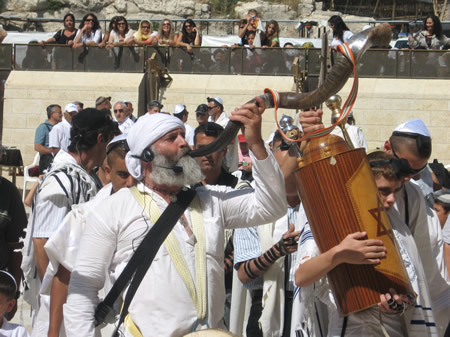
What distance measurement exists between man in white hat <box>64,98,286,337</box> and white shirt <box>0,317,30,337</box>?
777 millimetres

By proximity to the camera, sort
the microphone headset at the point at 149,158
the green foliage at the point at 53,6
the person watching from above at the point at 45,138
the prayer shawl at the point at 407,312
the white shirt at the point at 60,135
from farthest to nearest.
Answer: the green foliage at the point at 53,6, the person watching from above at the point at 45,138, the white shirt at the point at 60,135, the microphone headset at the point at 149,158, the prayer shawl at the point at 407,312

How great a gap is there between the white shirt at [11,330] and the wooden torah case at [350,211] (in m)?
1.87

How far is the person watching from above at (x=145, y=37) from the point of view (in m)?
19.0

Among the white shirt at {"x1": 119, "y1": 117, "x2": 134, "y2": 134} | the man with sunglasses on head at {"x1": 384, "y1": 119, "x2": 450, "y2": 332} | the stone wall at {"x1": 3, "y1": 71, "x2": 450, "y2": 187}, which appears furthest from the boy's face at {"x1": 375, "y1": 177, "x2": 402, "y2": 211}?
the stone wall at {"x1": 3, "y1": 71, "x2": 450, "y2": 187}

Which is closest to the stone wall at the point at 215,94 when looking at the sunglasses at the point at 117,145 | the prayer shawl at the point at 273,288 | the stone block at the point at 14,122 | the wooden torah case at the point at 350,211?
the stone block at the point at 14,122

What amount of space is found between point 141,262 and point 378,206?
44.1 inches

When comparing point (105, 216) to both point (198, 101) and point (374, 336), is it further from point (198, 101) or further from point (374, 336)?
point (198, 101)

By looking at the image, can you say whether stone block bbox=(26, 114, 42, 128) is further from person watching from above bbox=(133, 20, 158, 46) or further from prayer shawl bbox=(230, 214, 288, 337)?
prayer shawl bbox=(230, 214, 288, 337)

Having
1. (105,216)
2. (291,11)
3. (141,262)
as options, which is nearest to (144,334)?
(141,262)

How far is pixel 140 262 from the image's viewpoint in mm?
3564

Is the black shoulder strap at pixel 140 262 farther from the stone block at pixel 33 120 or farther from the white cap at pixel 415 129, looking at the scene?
the stone block at pixel 33 120

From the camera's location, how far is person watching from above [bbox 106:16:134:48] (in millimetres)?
19109

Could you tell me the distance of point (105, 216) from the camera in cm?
368

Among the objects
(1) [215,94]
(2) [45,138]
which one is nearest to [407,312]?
(2) [45,138]
